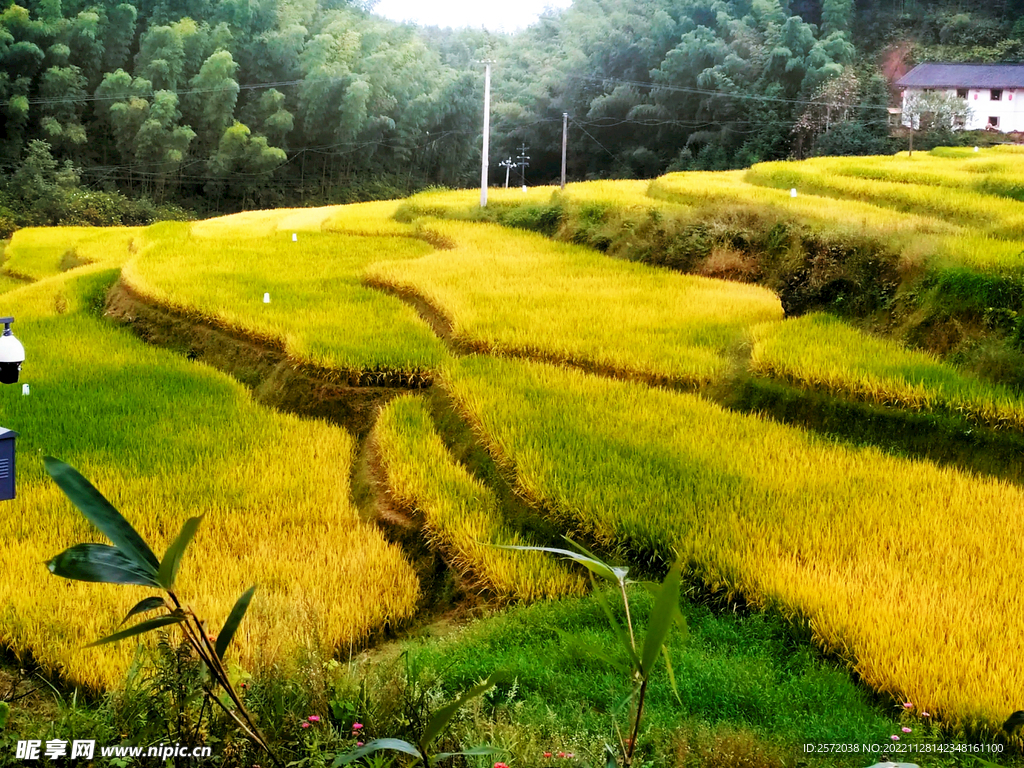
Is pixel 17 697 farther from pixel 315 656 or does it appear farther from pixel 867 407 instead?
pixel 867 407

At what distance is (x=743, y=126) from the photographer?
8703 millimetres

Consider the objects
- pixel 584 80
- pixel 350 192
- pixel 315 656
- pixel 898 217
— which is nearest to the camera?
pixel 315 656

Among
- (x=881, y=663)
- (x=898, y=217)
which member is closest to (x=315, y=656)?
(x=881, y=663)

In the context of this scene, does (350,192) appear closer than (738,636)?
No

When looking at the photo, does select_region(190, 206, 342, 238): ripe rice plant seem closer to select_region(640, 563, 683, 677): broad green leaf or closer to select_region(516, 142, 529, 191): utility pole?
select_region(516, 142, 529, 191): utility pole

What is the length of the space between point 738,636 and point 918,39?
7347mm

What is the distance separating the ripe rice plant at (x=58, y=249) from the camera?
7.79m

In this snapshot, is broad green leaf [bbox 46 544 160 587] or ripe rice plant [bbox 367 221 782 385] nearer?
broad green leaf [bbox 46 544 160 587]

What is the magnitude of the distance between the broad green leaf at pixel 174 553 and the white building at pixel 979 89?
319 inches

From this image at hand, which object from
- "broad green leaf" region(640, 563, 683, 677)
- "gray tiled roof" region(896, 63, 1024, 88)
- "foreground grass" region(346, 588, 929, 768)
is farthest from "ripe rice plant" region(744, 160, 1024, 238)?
"broad green leaf" region(640, 563, 683, 677)

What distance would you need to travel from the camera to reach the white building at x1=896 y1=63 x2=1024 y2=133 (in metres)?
7.46

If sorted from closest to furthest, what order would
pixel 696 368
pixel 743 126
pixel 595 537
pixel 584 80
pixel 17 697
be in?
1. pixel 17 697
2. pixel 595 537
3. pixel 696 368
4. pixel 743 126
5. pixel 584 80

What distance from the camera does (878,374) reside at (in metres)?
3.57

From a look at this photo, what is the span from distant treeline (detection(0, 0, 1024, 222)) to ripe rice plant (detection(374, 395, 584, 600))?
5401 millimetres
